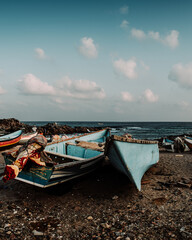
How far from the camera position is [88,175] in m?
7.61

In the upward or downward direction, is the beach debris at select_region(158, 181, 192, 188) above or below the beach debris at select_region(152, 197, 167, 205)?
above

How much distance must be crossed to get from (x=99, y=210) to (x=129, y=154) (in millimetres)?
2187

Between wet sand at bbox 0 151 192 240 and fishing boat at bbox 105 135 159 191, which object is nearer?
wet sand at bbox 0 151 192 240

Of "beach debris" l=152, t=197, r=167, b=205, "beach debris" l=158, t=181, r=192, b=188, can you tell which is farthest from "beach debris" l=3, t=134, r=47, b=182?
"beach debris" l=158, t=181, r=192, b=188

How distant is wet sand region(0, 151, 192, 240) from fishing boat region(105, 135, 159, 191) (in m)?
0.80

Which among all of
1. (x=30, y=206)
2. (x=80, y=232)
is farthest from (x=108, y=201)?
(x=30, y=206)

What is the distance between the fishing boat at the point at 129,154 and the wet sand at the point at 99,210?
796 millimetres

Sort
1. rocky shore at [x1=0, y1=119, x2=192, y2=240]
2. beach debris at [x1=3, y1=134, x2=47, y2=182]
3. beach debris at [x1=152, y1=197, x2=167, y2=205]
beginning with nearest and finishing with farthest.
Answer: rocky shore at [x1=0, y1=119, x2=192, y2=240] < beach debris at [x1=3, y1=134, x2=47, y2=182] < beach debris at [x1=152, y1=197, x2=167, y2=205]

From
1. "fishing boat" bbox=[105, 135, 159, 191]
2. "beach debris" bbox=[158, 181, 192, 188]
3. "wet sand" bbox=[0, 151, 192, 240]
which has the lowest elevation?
"wet sand" bbox=[0, 151, 192, 240]

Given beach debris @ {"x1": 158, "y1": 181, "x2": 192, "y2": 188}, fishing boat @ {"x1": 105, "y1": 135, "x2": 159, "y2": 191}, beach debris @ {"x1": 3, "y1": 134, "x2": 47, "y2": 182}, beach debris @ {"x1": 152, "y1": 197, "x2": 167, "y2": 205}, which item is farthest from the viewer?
beach debris @ {"x1": 158, "y1": 181, "x2": 192, "y2": 188}

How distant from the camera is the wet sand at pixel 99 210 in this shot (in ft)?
13.1

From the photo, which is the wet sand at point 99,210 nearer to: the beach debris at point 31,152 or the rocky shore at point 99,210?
the rocky shore at point 99,210

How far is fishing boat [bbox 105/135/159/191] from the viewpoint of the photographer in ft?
18.7

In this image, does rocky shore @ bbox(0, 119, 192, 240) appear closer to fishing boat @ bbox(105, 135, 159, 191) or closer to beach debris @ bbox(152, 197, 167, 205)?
beach debris @ bbox(152, 197, 167, 205)
